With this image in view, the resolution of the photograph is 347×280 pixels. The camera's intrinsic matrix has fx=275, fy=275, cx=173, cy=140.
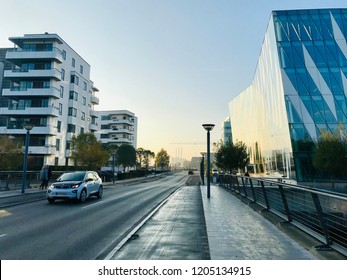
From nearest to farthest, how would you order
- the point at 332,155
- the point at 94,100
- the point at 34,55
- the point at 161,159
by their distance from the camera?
the point at 332,155, the point at 34,55, the point at 94,100, the point at 161,159

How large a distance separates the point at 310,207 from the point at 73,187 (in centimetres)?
1089

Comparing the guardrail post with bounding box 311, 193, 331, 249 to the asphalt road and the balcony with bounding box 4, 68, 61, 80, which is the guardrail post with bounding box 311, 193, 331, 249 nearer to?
the asphalt road

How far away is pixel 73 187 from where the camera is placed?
13.6m

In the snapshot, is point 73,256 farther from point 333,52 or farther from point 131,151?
point 131,151

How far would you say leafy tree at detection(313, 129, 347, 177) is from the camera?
2758cm

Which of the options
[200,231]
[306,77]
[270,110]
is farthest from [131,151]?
[200,231]

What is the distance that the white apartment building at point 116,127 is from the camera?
92.8 metres

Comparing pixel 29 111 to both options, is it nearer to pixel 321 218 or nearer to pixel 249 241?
pixel 249 241

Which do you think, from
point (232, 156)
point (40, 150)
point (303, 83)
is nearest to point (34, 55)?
point (40, 150)

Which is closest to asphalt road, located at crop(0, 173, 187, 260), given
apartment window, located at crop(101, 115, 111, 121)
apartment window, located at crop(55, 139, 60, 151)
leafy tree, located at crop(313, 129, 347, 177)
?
leafy tree, located at crop(313, 129, 347, 177)

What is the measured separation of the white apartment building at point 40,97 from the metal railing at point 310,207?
42.6m

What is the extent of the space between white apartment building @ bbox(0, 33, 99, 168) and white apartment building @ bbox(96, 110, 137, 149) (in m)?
39.4

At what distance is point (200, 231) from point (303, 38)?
125 feet
